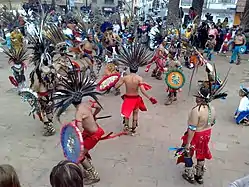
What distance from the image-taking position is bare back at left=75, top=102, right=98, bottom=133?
407cm

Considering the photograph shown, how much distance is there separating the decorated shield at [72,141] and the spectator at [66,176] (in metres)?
1.67

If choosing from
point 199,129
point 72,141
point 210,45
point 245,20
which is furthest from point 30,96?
point 245,20

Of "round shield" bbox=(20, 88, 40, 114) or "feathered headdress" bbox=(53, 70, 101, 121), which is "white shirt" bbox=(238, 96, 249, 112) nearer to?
"feathered headdress" bbox=(53, 70, 101, 121)

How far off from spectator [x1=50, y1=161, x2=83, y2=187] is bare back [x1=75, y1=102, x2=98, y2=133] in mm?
2046

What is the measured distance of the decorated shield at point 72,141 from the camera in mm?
3691

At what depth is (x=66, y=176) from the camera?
6.35 ft

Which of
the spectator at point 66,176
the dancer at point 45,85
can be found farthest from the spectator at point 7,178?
the dancer at point 45,85

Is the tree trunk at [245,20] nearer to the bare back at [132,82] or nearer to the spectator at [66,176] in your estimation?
the bare back at [132,82]

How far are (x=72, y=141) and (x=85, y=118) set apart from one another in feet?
1.46

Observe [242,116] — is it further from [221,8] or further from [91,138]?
[221,8]

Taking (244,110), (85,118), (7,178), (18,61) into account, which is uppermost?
(7,178)

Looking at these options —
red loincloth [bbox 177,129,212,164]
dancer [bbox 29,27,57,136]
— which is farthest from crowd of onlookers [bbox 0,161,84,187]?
dancer [bbox 29,27,57,136]

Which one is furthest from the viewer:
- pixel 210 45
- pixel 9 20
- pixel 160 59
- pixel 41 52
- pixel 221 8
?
pixel 221 8

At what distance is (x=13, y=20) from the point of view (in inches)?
581
